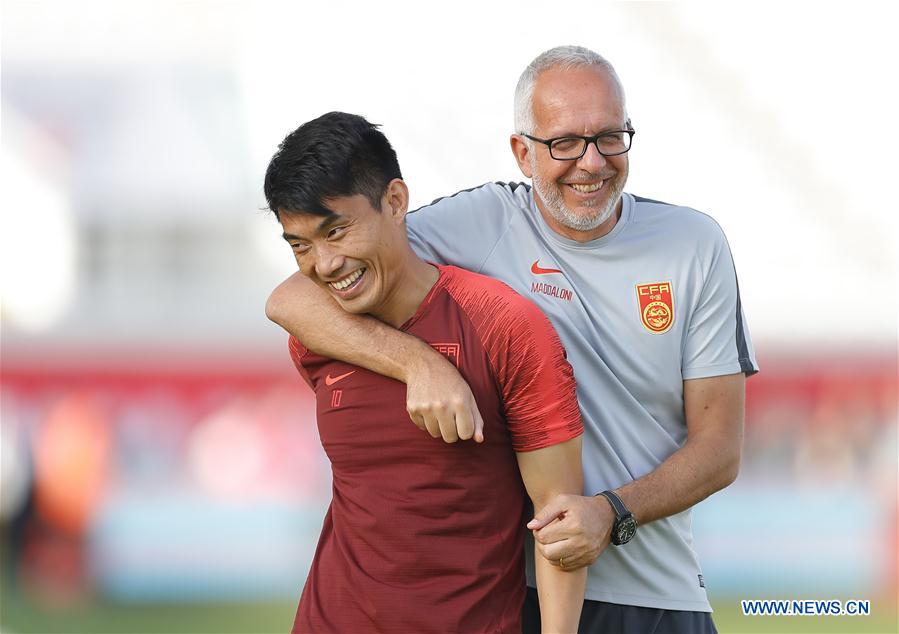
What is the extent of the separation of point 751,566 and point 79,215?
12.9 ft

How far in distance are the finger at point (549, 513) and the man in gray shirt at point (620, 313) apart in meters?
0.21

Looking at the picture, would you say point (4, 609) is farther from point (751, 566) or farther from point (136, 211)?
point (751, 566)

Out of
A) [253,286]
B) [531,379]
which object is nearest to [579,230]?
[531,379]

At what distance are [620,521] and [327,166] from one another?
780mm

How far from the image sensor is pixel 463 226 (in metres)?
2.07

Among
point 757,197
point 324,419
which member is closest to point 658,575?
point 324,419

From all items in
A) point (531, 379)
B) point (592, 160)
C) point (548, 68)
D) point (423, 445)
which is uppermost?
point (548, 68)

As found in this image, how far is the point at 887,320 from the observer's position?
5035 millimetres

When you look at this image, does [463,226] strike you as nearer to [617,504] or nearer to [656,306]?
[656,306]

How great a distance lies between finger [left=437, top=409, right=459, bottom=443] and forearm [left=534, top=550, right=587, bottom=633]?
0.26 meters

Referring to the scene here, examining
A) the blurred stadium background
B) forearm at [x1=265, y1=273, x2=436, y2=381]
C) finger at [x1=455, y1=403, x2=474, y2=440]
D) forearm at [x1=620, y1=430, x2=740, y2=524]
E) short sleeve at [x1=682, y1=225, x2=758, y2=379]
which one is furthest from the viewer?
the blurred stadium background

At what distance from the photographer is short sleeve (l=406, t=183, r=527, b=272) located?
6.65 feet

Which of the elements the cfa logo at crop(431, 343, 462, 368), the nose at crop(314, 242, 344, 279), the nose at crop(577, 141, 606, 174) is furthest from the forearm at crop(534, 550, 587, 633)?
the nose at crop(577, 141, 606, 174)

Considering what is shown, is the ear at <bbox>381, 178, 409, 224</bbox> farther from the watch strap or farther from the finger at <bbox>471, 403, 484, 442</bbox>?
the watch strap
